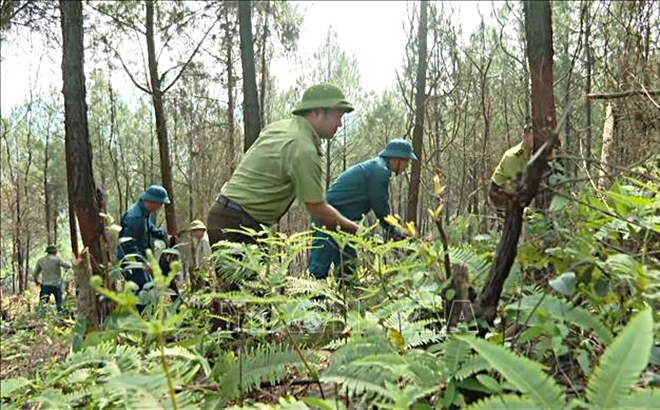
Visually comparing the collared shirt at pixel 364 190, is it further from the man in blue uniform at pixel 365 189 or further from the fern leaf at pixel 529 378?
the fern leaf at pixel 529 378

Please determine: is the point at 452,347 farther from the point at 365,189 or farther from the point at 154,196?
the point at 154,196

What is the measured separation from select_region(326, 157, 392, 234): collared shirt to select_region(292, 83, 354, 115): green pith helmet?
1502 millimetres

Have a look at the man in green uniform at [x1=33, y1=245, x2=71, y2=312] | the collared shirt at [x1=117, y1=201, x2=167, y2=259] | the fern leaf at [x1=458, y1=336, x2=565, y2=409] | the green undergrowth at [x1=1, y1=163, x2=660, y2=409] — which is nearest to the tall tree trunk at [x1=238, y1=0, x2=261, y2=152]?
the collared shirt at [x1=117, y1=201, x2=167, y2=259]

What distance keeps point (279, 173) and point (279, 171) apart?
0.04 ft

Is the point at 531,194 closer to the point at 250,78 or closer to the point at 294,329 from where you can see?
the point at 294,329

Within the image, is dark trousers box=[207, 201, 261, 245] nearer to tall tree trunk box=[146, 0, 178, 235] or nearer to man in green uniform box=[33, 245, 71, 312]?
tall tree trunk box=[146, 0, 178, 235]

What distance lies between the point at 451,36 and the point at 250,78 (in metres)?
4.92

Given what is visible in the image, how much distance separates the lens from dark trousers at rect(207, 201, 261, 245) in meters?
3.05

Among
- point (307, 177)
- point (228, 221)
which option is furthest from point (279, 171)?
point (228, 221)

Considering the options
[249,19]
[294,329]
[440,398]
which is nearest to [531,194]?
[440,398]

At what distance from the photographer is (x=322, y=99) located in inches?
119

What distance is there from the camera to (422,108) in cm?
990

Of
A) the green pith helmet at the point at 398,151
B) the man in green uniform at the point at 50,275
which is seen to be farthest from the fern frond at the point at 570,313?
the man in green uniform at the point at 50,275

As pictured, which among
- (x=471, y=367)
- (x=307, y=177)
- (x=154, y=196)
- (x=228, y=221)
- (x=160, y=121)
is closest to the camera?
(x=471, y=367)
